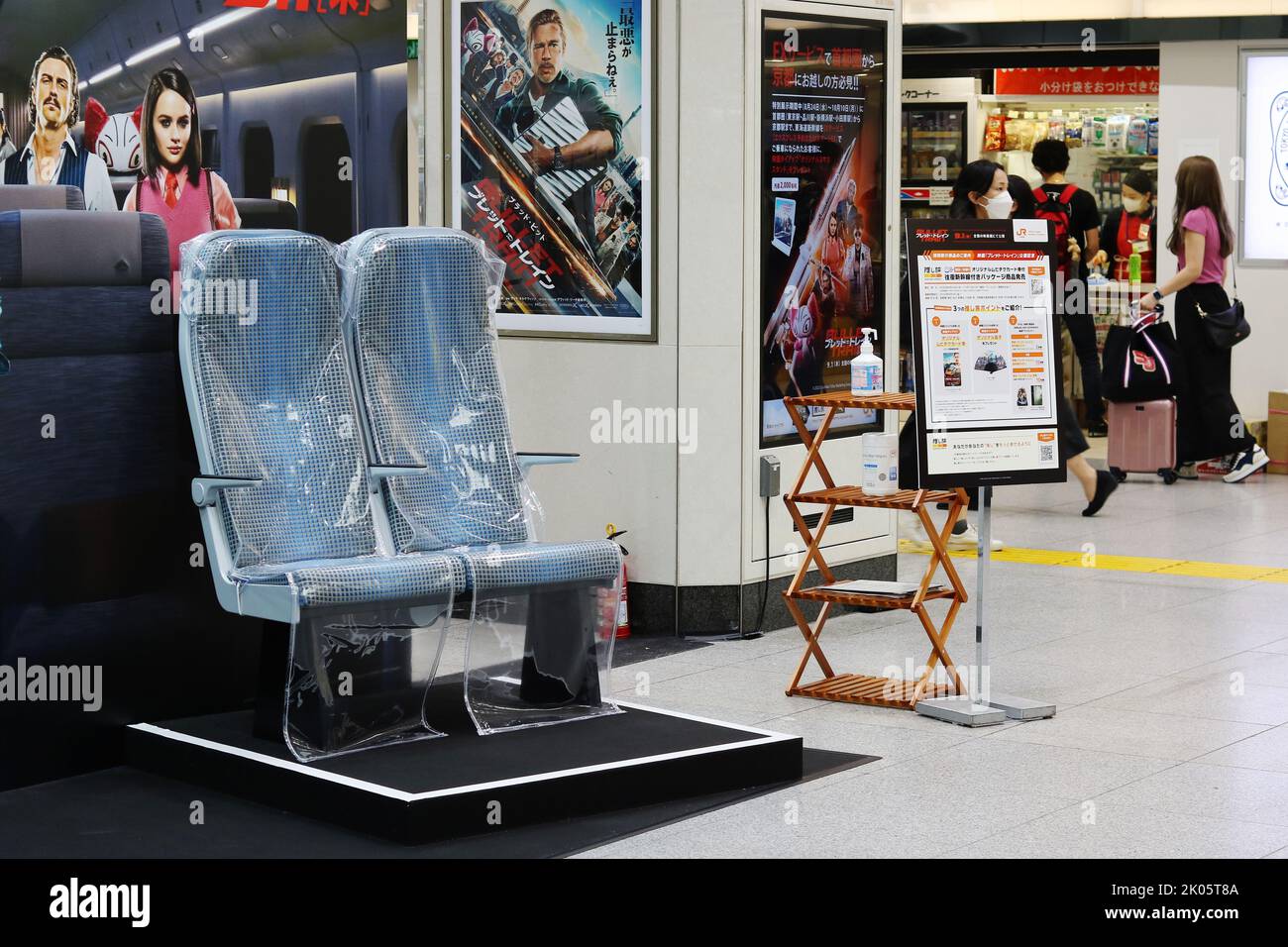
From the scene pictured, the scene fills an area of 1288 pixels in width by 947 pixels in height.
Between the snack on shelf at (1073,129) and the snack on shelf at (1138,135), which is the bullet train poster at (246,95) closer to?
the snack on shelf at (1073,129)

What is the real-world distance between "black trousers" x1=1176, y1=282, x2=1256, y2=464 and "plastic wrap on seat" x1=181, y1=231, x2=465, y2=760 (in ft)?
23.3

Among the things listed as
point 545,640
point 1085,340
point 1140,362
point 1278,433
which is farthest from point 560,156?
point 1278,433

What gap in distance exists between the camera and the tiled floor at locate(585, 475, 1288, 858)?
4.55 meters

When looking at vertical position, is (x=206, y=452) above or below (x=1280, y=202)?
below

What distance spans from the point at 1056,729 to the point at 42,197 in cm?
366

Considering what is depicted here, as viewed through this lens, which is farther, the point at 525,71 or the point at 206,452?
the point at 525,71

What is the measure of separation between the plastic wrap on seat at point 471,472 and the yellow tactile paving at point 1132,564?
3747 mm

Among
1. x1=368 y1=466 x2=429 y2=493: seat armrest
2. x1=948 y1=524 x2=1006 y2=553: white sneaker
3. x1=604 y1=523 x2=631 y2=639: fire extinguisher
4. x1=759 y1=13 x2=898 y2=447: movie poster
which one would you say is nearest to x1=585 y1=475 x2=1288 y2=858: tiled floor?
x1=948 y1=524 x2=1006 y2=553: white sneaker

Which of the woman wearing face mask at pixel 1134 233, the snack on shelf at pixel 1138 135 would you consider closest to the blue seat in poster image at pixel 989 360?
the woman wearing face mask at pixel 1134 233

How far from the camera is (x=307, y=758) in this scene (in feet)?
16.0

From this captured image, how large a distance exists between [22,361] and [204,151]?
1.37 m
